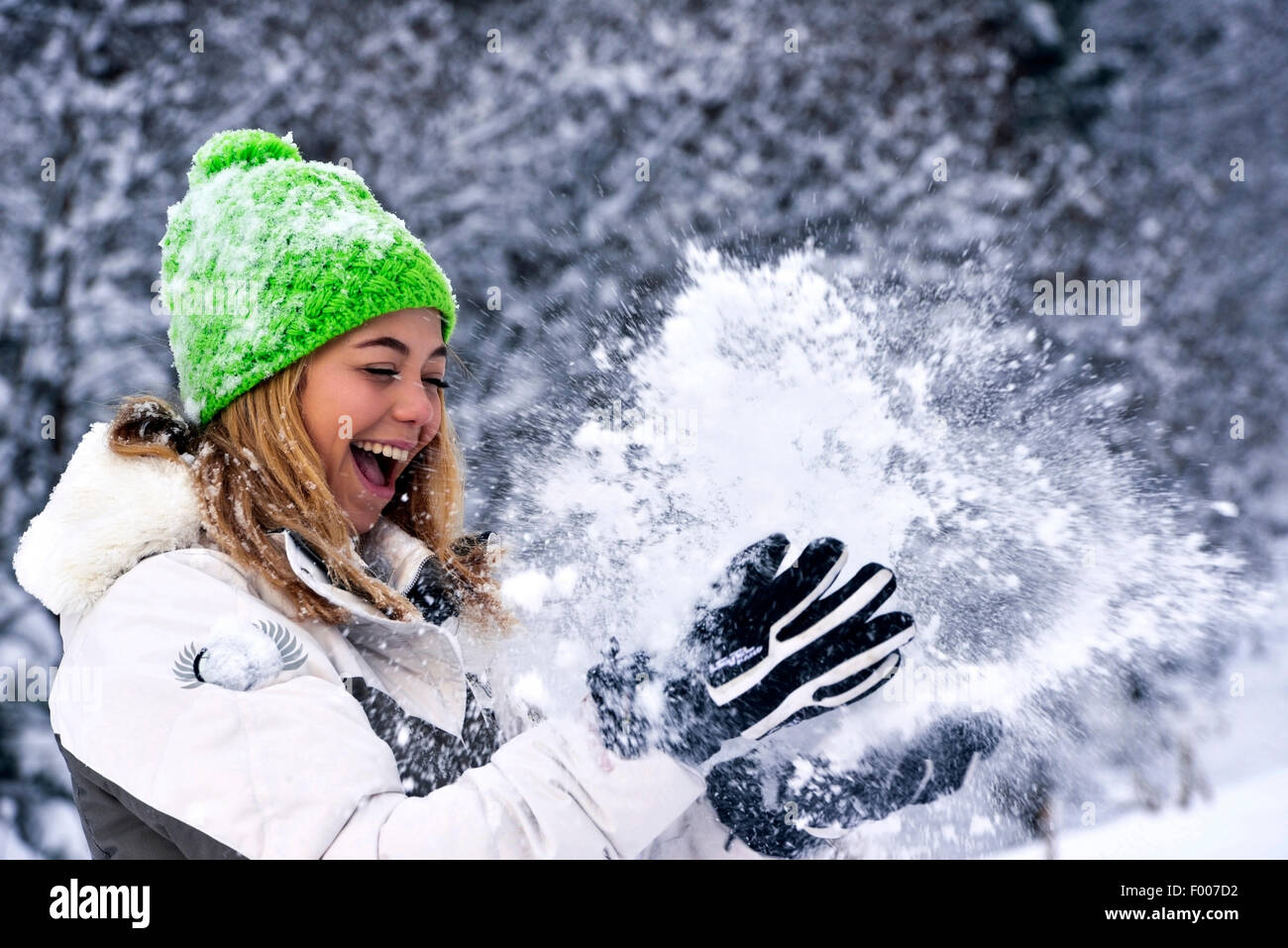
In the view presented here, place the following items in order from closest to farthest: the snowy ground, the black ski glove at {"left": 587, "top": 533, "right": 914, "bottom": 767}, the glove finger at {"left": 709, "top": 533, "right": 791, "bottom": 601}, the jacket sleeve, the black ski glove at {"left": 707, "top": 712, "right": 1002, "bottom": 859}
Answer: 1. the jacket sleeve
2. the black ski glove at {"left": 587, "top": 533, "right": 914, "bottom": 767}
3. the glove finger at {"left": 709, "top": 533, "right": 791, "bottom": 601}
4. the black ski glove at {"left": 707, "top": 712, "right": 1002, "bottom": 859}
5. the snowy ground

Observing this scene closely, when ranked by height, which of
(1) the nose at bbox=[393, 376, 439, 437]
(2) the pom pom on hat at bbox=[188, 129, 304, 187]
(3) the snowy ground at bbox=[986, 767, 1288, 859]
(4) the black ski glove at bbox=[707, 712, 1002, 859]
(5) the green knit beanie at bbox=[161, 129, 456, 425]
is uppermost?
(2) the pom pom on hat at bbox=[188, 129, 304, 187]

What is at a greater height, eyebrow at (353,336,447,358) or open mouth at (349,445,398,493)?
eyebrow at (353,336,447,358)

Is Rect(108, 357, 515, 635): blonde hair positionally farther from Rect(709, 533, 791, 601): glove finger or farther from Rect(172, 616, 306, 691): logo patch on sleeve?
Rect(709, 533, 791, 601): glove finger

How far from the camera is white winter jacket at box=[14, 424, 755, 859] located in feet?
3.74

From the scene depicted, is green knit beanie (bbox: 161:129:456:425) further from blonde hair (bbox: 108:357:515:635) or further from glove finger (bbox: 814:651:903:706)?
glove finger (bbox: 814:651:903:706)

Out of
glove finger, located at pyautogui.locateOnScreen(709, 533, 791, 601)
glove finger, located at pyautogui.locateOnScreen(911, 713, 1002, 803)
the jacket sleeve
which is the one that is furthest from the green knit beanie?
glove finger, located at pyautogui.locateOnScreen(911, 713, 1002, 803)

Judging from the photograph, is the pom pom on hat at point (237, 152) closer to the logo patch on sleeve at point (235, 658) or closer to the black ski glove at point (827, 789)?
the logo patch on sleeve at point (235, 658)

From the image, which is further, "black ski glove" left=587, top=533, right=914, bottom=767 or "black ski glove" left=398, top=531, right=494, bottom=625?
"black ski glove" left=398, top=531, right=494, bottom=625

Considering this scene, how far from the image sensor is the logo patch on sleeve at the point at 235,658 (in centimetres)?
118

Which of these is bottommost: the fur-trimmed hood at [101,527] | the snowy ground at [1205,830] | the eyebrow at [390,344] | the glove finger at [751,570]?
the snowy ground at [1205,830]

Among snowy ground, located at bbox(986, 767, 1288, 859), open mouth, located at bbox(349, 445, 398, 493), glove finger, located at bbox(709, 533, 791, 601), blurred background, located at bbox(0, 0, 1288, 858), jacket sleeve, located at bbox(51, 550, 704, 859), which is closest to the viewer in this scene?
jacket sleeve, located at bbox(51, 550, 704, 859)

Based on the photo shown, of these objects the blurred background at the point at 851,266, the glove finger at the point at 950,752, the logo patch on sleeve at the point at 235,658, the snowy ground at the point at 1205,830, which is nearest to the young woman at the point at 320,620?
the logo patch on sleeve at the point at 235,658
